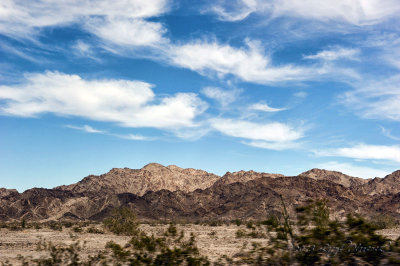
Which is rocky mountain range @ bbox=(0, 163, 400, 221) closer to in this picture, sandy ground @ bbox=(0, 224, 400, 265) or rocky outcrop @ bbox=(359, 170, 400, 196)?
rocky outcrop @ bbox=(359, 170, 400, 196)

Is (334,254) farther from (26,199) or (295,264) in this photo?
(26,199)

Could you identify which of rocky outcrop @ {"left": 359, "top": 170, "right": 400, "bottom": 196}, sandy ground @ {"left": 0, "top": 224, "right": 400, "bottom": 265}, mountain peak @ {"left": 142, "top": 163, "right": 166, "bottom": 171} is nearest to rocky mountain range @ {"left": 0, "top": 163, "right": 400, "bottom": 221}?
rocky outcrop @ {"left": 359, "top": 170, "right": 400, "bottom": 196}

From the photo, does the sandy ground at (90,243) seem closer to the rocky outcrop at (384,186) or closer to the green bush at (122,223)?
the green bush at (122,223)

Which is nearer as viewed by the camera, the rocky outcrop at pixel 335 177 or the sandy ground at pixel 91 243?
the sandy ground at pixel 91 243

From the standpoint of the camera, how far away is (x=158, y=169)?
150 metres

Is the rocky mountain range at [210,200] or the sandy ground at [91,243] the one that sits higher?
the rocky mountain range at [210,200]

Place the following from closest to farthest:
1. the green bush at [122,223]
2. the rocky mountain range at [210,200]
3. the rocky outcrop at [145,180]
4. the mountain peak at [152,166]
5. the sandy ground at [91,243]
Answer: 1. the sandy ground at [91,243]
2. the green bush at [122,223]
3. the rocky mountain range at [210,200]
4. the rocky outcrop at [145,180]
5. the mountain peak at [152,166]

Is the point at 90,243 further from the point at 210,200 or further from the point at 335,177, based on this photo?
the point at 335,177

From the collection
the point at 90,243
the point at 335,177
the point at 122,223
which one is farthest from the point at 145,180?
the point at 90,243

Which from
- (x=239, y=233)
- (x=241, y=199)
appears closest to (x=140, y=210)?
(x=241, y=199)

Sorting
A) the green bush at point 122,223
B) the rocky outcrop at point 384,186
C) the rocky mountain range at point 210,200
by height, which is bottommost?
the green bush at point 122,223

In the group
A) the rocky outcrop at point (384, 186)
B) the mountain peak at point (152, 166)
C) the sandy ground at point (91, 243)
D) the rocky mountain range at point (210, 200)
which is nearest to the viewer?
the sandy ground at point (91, 243)

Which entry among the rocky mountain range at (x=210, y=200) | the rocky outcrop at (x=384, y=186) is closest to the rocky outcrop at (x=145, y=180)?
the rocky mountain range at (x=210, y=200)

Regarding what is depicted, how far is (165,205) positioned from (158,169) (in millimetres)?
49664
